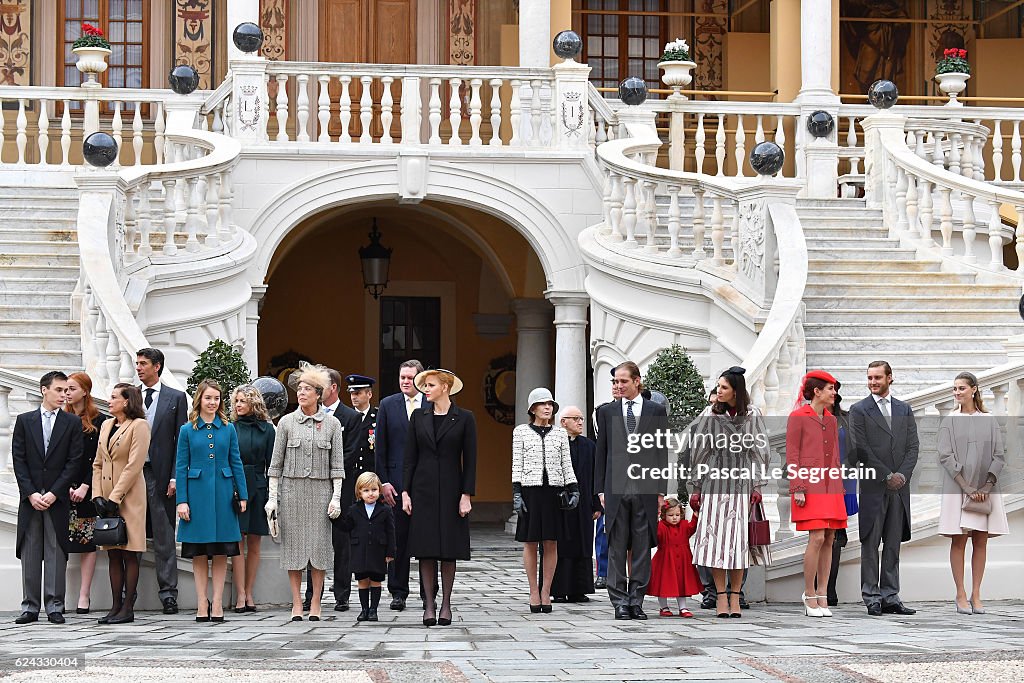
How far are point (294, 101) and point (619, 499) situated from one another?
A: 1125 centimetres

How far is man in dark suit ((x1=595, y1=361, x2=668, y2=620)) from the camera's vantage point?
397 inches

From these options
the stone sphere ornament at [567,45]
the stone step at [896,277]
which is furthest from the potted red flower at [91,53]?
the stone step at [896,277]

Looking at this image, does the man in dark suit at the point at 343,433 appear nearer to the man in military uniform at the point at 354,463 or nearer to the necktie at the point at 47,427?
the man in military uniform at the point at 354,463

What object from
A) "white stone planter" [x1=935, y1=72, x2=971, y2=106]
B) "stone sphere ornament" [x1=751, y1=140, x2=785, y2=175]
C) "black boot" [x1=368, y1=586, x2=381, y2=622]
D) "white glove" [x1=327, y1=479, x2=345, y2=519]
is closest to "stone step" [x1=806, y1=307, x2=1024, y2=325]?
A: "stone sphere ornament" [x1=751, y1=140, x2=785, y2=175]

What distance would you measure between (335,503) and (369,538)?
408 mm

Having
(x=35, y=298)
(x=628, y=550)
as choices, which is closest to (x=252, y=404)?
(x=628, y=550)

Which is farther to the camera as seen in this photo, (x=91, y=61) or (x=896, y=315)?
(x=91, y=61)

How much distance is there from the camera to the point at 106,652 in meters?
7.94

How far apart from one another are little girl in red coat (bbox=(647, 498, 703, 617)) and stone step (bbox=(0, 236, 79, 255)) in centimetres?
674

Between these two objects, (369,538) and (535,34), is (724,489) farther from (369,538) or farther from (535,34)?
(535,34)

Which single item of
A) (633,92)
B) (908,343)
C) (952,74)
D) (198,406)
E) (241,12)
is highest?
(241,12)

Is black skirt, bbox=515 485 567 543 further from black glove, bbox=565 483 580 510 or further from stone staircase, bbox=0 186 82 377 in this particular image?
stone staircase, bbox=0 186 82 377

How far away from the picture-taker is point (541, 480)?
1048 cm

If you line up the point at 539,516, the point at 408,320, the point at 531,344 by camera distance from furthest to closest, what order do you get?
the point at 408,320 < the point at 531,344 < the point at 539,516
